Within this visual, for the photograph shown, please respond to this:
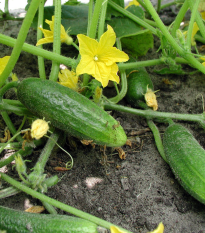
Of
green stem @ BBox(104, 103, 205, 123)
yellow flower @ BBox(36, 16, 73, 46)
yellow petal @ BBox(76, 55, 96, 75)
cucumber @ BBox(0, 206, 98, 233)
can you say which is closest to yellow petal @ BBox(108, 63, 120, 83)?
yellow petal @ BBox(76, 55, 96, 75)

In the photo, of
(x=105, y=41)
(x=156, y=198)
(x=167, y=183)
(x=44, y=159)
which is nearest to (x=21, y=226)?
(x=44, y=159)

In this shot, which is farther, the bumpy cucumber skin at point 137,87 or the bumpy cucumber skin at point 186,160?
the bumpy cucumber skin at point 137,87

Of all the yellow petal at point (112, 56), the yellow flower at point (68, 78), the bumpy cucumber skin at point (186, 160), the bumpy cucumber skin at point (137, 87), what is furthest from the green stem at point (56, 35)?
the bumpy cucumber skin at point (186, 160)

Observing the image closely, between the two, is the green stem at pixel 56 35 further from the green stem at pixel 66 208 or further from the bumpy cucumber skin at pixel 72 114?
the green stem at pixel 66 208

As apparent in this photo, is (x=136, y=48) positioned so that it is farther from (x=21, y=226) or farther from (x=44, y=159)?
(x=21, y=226)

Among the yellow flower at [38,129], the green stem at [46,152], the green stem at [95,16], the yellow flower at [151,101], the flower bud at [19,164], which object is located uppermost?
the green stem at [95,16]

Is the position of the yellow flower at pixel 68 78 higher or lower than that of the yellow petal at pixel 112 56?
lower
